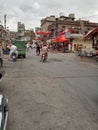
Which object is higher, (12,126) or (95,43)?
(95,43)

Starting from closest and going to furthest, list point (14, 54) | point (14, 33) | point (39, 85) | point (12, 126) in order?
point (12, 126) < point (39, 85) < point (14, 54) < point (14, 33)

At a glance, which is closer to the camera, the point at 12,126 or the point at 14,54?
the point at 12,126

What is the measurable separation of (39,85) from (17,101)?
330 centimetres

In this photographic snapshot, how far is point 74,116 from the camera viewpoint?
6566 mm

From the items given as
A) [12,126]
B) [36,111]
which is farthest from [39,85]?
[12,126]

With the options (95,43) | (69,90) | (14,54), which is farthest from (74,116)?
(95,43)

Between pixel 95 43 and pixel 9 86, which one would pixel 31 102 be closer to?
pixel 9 86

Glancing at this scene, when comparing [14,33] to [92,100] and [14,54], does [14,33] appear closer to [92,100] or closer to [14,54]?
[14,54]

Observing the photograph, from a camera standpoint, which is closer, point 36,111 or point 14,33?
point 36,111

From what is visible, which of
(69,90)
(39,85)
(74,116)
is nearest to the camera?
(74,116)

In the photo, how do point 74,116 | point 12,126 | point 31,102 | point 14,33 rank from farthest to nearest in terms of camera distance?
point 14,33 < point 31,102 < point 74,116 < point 12,126

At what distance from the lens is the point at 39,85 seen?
37.0 feet

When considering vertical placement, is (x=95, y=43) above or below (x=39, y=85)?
above

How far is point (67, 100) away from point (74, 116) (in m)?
1.79
